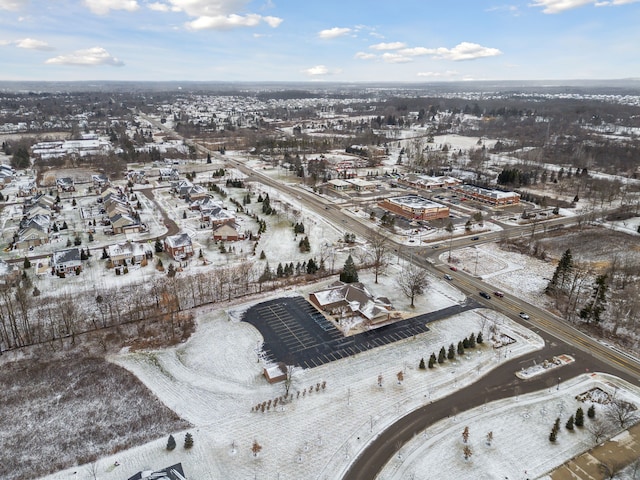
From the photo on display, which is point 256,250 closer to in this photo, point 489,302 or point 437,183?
point 489,302

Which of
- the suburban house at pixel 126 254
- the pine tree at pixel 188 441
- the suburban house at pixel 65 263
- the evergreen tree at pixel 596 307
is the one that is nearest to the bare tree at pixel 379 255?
the evergreen tree at pixel 596 307

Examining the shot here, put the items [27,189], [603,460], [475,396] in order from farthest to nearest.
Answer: [27,189] → [475,396] → [603,460]

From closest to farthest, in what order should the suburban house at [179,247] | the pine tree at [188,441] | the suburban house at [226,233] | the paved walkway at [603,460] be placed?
1. the paved walkway at [603,460]
2. the pine tree at [188,441]
3. the suburban house at [179,247]
4. the suburban house at [226,233]

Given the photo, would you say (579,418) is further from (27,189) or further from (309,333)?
(27,189)

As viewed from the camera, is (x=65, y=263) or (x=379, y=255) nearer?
(x=65, y=263)

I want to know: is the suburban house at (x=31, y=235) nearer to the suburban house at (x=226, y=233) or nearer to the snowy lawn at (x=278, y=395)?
the suburban house at (x=226, y=233)

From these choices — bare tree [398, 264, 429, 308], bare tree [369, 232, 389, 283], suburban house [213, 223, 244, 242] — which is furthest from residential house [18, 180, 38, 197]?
bare tree [398, 264, 429, 308]

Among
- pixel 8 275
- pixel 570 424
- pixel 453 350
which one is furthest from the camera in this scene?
pixel 8 275

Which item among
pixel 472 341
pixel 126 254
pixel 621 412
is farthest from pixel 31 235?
pixel 621 412
